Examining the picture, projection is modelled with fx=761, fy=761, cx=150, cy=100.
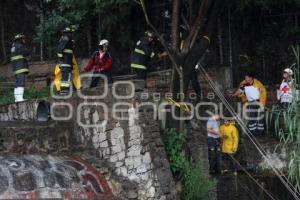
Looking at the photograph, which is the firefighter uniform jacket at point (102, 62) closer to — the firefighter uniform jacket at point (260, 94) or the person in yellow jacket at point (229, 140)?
the person in yellow jacket at point (229, 140)

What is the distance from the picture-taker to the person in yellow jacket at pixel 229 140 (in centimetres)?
1648

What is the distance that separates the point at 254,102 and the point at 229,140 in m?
1.31

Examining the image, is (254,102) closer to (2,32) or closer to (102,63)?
(102,63)

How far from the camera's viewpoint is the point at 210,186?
14180mm

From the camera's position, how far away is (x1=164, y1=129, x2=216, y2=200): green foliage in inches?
549

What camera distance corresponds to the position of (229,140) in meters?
16.5

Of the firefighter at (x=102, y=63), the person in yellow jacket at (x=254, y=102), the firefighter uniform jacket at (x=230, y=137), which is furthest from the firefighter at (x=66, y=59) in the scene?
the person in yellow jacket at (x=254, y=102)

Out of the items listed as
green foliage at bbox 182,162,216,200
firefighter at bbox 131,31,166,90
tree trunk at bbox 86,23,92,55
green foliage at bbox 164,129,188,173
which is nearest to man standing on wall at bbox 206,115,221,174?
firefighter at bbox 131,31,166,90

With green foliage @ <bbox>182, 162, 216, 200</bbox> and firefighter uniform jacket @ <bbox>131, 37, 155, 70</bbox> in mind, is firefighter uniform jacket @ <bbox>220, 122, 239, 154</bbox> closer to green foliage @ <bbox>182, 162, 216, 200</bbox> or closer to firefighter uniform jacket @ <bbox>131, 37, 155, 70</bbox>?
firefighter uniform jacket @ <bbox>131, 37, 155, 70</bbox>

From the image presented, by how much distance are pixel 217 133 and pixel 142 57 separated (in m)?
2.28

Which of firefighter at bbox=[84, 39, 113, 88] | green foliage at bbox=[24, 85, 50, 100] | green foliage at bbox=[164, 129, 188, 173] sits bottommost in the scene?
green foliage at bbox=[164, 129, 188, 173]

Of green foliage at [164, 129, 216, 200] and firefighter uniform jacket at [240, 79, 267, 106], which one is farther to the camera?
firefighter uniform jacket at [240, 79, 267, 106]

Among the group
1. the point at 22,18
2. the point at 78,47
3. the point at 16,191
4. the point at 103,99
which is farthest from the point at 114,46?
the point at 16,191

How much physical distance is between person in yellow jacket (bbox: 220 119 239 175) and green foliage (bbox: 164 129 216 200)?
2.43m
